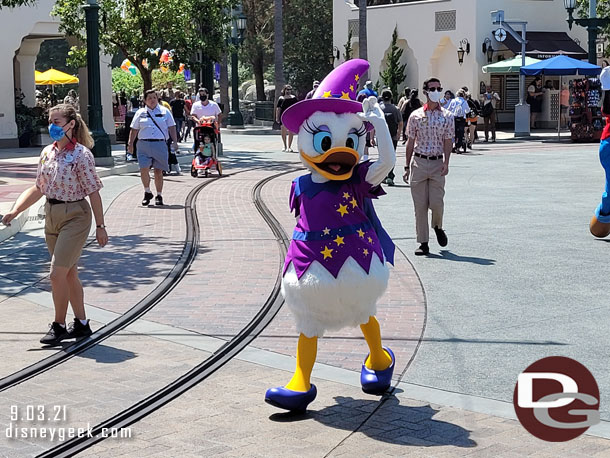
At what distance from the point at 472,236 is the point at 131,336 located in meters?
5.69

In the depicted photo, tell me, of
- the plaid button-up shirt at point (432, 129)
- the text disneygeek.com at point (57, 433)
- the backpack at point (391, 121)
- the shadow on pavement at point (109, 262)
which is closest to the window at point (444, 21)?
the backpack at point (391, 121)

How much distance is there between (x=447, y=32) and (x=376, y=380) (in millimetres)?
36721

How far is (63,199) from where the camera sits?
293 inches

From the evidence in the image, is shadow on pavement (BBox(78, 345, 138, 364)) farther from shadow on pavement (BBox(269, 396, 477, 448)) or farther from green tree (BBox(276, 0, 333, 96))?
green tree (BBox(276, 0, 333, 96))

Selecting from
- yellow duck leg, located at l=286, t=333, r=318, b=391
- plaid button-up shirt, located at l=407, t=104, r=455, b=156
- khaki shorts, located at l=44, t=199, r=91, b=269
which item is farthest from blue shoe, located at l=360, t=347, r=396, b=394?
plaid button-up shirt, located at l=407, t=104, r=455, b=156

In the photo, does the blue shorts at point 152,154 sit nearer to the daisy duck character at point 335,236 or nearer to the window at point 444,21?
the daisy duck character at point 335,236

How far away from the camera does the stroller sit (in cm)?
2025

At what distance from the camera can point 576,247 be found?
1127cm

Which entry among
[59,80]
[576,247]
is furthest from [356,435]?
[59,80]

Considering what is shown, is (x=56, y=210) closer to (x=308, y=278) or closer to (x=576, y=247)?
(x=308, y=278)

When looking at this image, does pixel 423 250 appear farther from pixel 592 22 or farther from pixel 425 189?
pixel 592 22

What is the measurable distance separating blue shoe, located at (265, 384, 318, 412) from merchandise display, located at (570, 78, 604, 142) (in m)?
26.5

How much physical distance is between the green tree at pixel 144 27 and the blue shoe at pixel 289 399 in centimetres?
1946

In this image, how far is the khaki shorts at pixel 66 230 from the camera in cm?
739
